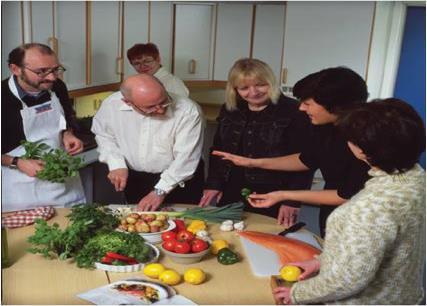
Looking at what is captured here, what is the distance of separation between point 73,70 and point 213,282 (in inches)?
81.2

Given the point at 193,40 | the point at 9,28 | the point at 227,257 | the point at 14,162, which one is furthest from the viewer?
the point at 193,40

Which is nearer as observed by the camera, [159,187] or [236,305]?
[236,305]

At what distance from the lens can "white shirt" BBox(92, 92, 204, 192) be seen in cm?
206

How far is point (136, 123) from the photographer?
7.00 feet

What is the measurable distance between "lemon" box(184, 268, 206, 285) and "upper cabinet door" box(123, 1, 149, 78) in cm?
245

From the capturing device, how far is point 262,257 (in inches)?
61.2

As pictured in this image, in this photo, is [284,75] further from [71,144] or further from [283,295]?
[283,295]

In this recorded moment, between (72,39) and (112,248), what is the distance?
1.90 m

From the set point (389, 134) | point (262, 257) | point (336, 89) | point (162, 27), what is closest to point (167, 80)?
point (162, 27)

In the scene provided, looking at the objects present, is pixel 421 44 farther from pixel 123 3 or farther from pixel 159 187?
pixel 159 187

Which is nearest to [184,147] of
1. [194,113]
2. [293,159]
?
[194,113]

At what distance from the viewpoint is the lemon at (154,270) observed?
4.58ft

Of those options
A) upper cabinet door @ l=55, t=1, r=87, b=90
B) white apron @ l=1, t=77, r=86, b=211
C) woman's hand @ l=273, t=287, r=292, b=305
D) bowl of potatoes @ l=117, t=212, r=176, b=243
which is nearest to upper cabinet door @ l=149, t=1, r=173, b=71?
upper cabinet door @ l=55, t=1, r=87, b=90

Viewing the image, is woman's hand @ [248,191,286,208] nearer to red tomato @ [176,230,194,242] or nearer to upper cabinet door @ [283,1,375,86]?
red tomato @ [176,230,194,242]
